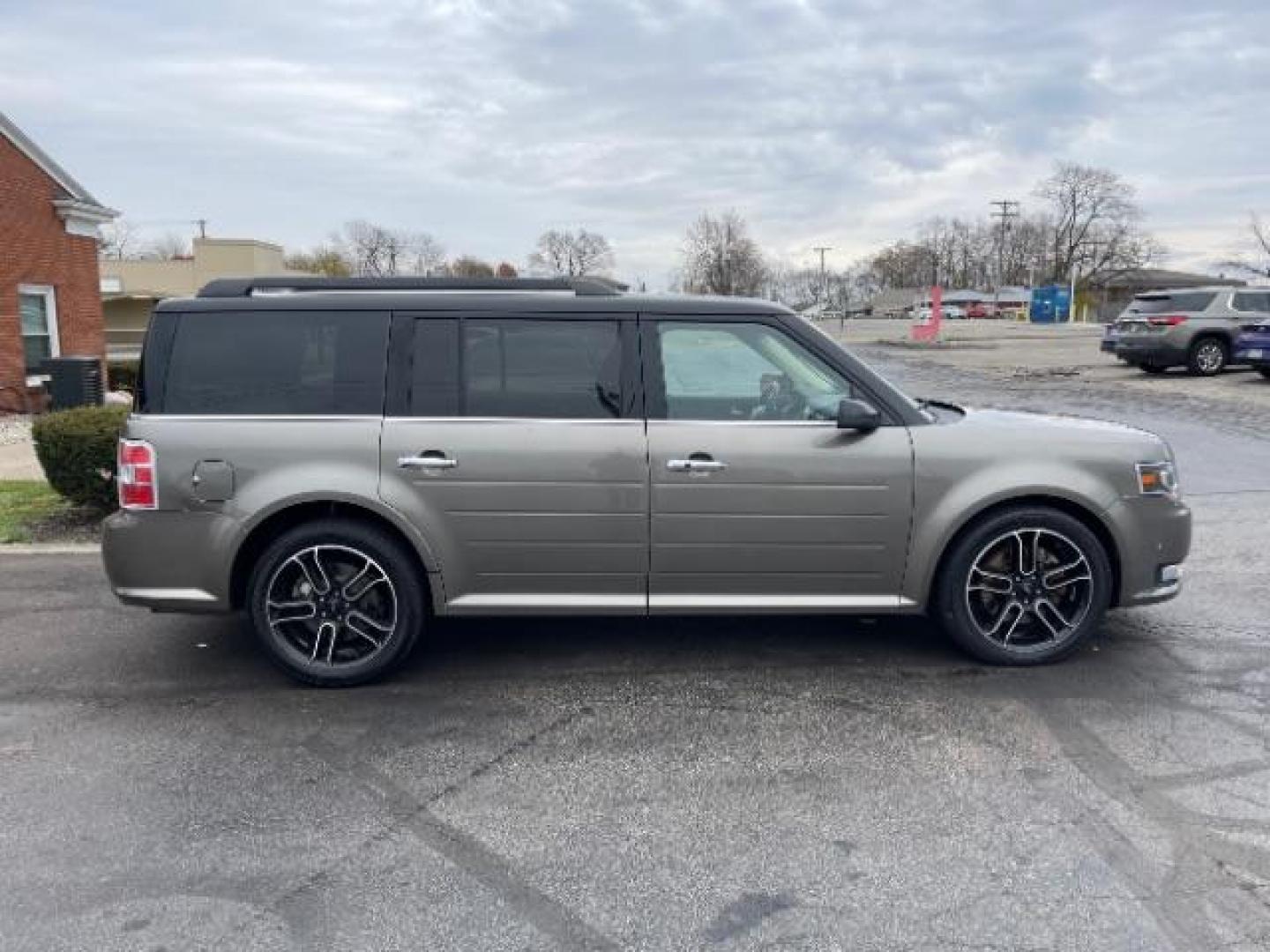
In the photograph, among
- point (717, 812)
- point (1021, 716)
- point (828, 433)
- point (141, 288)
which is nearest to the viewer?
point (717, 812)

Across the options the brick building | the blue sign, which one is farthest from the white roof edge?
the blue sign

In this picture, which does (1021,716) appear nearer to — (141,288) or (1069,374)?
(1069,374)

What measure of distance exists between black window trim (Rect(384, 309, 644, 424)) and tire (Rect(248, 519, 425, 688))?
608 millimetres

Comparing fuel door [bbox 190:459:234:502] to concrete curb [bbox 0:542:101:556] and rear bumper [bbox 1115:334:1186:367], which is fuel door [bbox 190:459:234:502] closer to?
concrete curb [bbox 0:542:101:556]

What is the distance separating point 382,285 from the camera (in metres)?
4.57

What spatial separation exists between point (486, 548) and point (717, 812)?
1.62 metres

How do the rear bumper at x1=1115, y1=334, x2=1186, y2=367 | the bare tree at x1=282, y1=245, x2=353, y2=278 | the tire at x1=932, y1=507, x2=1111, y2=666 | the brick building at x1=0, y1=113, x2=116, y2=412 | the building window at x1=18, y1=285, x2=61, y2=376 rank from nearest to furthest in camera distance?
the tire at x1=932, y1=507, x2=1111, y2=666
the brick building at x1=0, y1=113, x2=116, y2=412
the building window at x1=18, y1=285, x2=61, y2=376
the rear bumper at x1=1115, y1=334, x2=1186, y2=367
the bare tree at x1=282, y1=245, x2=353, y2=278

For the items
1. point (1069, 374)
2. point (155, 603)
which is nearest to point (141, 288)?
point (1069, 374)

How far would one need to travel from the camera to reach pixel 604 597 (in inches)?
175

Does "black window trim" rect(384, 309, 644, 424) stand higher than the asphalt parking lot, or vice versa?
"black window trim" rect(384, 309, 644, 424)

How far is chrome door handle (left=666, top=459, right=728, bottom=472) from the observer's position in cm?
427

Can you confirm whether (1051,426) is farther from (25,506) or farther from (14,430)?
(14,430)

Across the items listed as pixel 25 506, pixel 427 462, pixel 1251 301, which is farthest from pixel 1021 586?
pixel 1251 301

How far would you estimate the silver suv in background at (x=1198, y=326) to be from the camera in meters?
20.1
